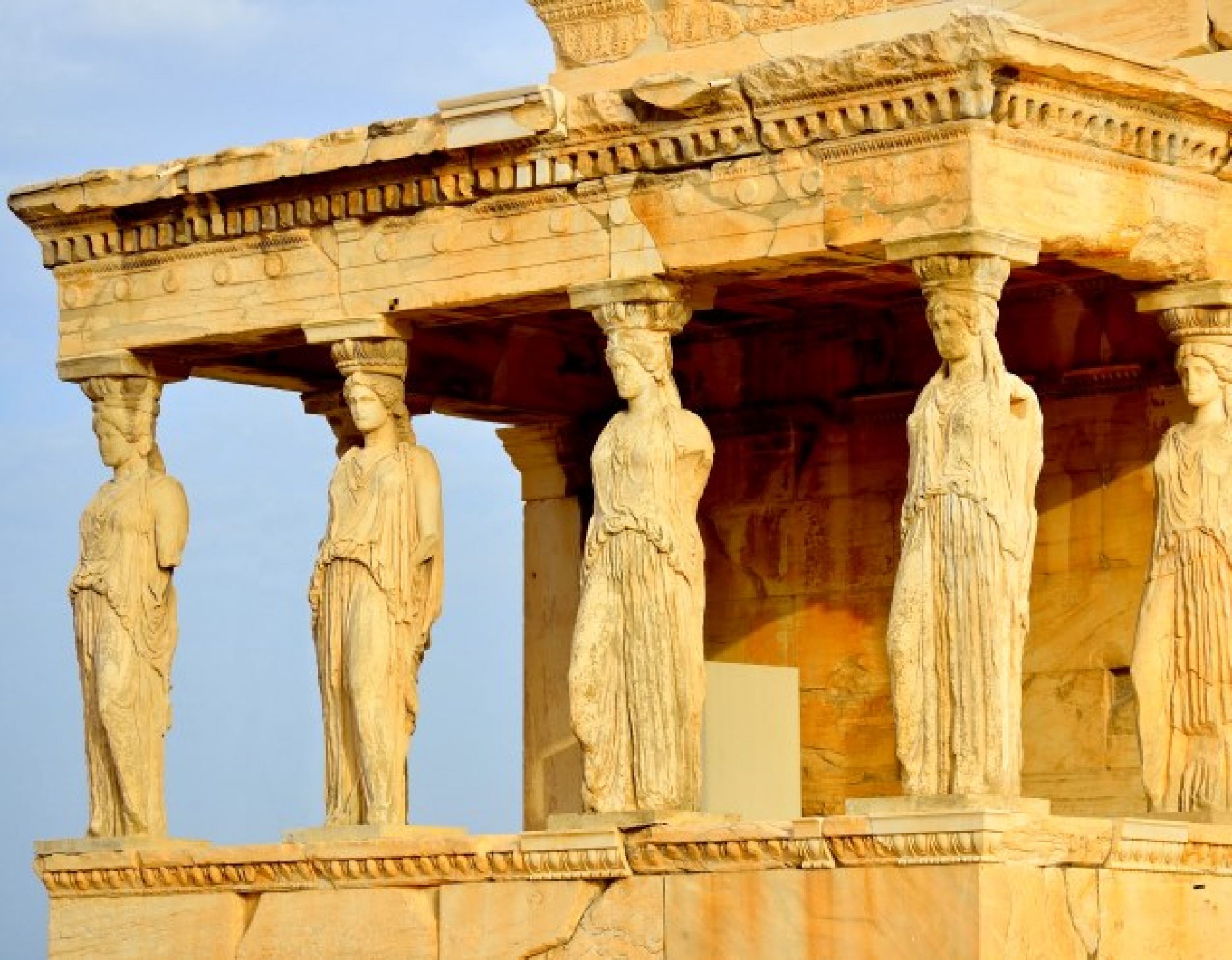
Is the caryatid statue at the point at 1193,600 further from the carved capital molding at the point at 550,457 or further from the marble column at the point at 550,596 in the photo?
the carved capital molding at the point at 550,457

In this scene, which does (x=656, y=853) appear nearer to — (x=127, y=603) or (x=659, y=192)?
(x=659, y=192)

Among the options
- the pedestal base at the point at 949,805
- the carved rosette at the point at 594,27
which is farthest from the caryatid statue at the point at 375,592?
the pedestal base at the point at 949,805

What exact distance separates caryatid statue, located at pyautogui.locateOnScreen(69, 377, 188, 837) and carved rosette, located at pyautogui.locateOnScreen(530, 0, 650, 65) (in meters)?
2.68

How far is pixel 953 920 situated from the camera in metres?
17.3

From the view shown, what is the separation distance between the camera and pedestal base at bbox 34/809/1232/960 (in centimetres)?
1742

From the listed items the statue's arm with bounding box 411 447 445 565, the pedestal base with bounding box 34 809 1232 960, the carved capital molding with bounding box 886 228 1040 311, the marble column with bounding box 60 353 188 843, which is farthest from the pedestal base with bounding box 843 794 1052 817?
the marble column with bounding box 60 353 188 843

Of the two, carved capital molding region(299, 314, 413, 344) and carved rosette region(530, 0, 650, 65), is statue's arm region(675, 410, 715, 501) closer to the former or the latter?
carved capital molding region(299, 314, 413, 344)

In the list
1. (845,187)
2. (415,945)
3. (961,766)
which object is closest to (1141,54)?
A: (845,187)

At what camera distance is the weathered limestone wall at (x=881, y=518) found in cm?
2064

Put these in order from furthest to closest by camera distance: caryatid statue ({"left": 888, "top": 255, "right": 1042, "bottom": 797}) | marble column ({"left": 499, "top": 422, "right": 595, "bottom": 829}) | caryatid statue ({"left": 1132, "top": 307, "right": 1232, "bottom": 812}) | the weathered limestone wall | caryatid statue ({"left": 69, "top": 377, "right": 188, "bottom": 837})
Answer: marble column ({"left": 499, "top": 422, "right": 595, "bottom": 829}) → the weathered limestone wall → caryatid statue ({"left": 69, "top": 377, "right": 188, "bottom": 837}) → caryatid statue ({"left": 1132, "top": 307, "right": 1232, "bottom": 812}) → caryatid statue ({"left": 888, "top": 255, "right": 1042, "bottom": 797})

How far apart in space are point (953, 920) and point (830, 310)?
5140 mm

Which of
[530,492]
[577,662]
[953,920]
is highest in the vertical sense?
[530,492]

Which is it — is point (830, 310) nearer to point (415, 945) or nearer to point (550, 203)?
point (550, 203)

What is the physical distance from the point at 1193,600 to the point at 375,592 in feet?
11.7
